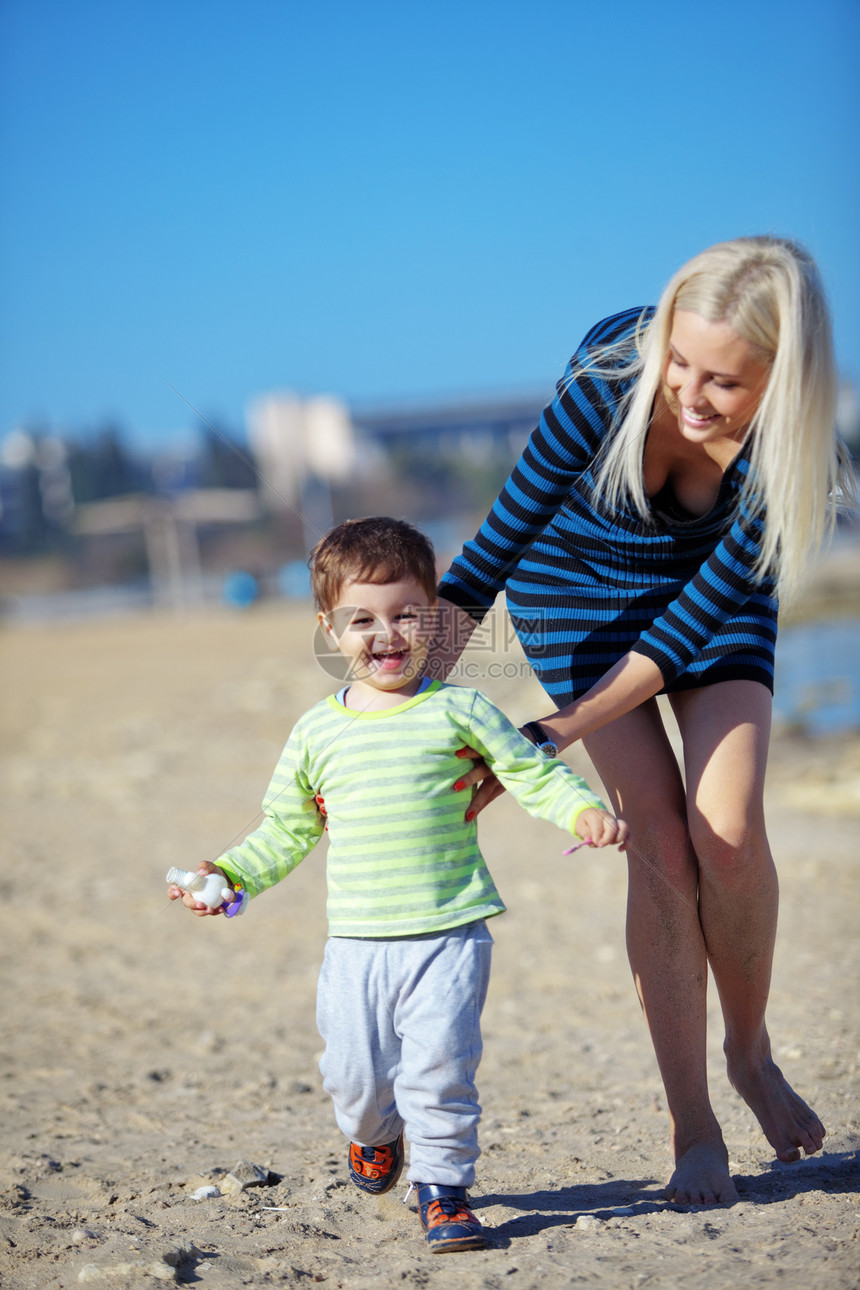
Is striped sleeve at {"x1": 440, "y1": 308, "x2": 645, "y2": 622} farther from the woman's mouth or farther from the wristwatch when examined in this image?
the wristwatch

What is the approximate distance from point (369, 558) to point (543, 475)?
1.48 ft

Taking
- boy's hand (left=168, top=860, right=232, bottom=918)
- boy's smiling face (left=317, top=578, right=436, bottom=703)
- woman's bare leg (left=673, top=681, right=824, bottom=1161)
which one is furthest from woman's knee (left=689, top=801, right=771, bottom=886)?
boy's hand (left=168, top=860, right=232, bottom=918)

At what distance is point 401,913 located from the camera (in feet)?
7.27

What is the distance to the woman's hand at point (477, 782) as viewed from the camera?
2.30 meters

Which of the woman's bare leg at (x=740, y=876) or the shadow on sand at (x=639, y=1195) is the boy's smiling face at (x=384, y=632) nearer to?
the woman's bare leg at (x=740, y=876)

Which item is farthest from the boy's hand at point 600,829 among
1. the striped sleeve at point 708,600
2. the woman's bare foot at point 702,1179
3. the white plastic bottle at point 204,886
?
the woman's bare foot at point 702,1179

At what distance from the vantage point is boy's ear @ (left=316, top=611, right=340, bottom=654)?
94.3 inches

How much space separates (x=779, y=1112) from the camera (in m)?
2.59

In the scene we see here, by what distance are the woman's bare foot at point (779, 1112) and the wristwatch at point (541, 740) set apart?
0.94m

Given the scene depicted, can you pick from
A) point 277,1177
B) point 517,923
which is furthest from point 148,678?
point 277,1177

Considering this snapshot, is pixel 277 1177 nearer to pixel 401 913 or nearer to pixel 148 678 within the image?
pixel 401 913

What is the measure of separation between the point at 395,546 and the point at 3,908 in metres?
4.08

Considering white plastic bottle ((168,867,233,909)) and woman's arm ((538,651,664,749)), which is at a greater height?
woman's arm ((538,651,664,749))

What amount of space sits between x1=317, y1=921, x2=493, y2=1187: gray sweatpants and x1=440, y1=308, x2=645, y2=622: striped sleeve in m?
0.76
